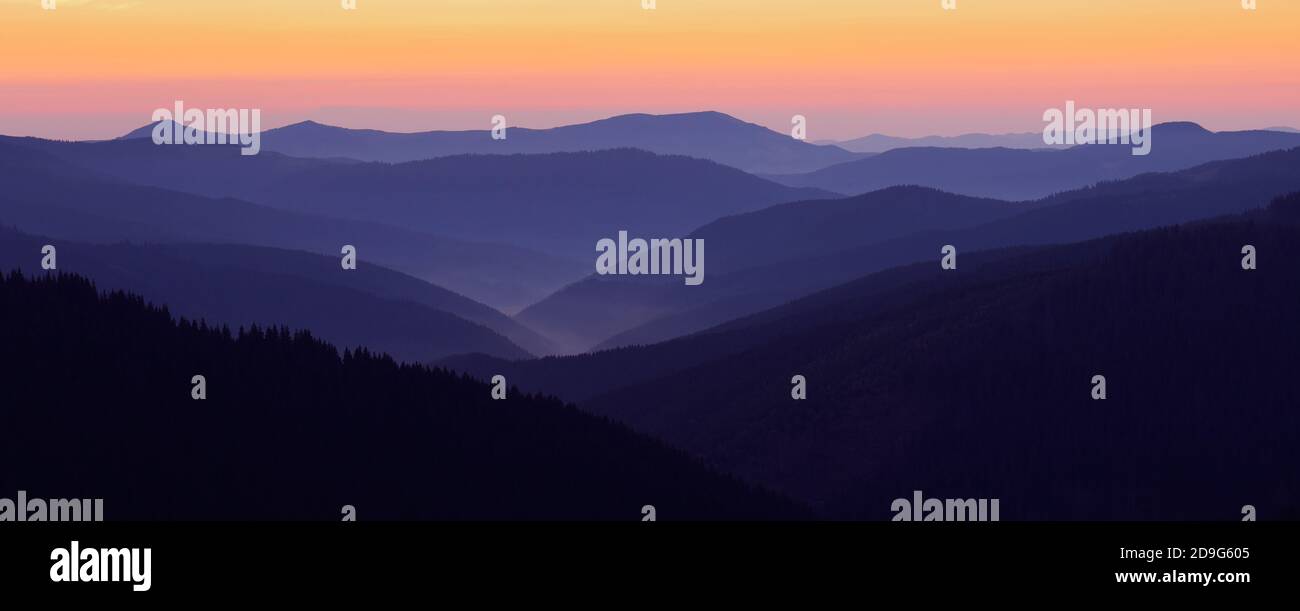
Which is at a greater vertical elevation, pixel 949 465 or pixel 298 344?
pixel 298 344
